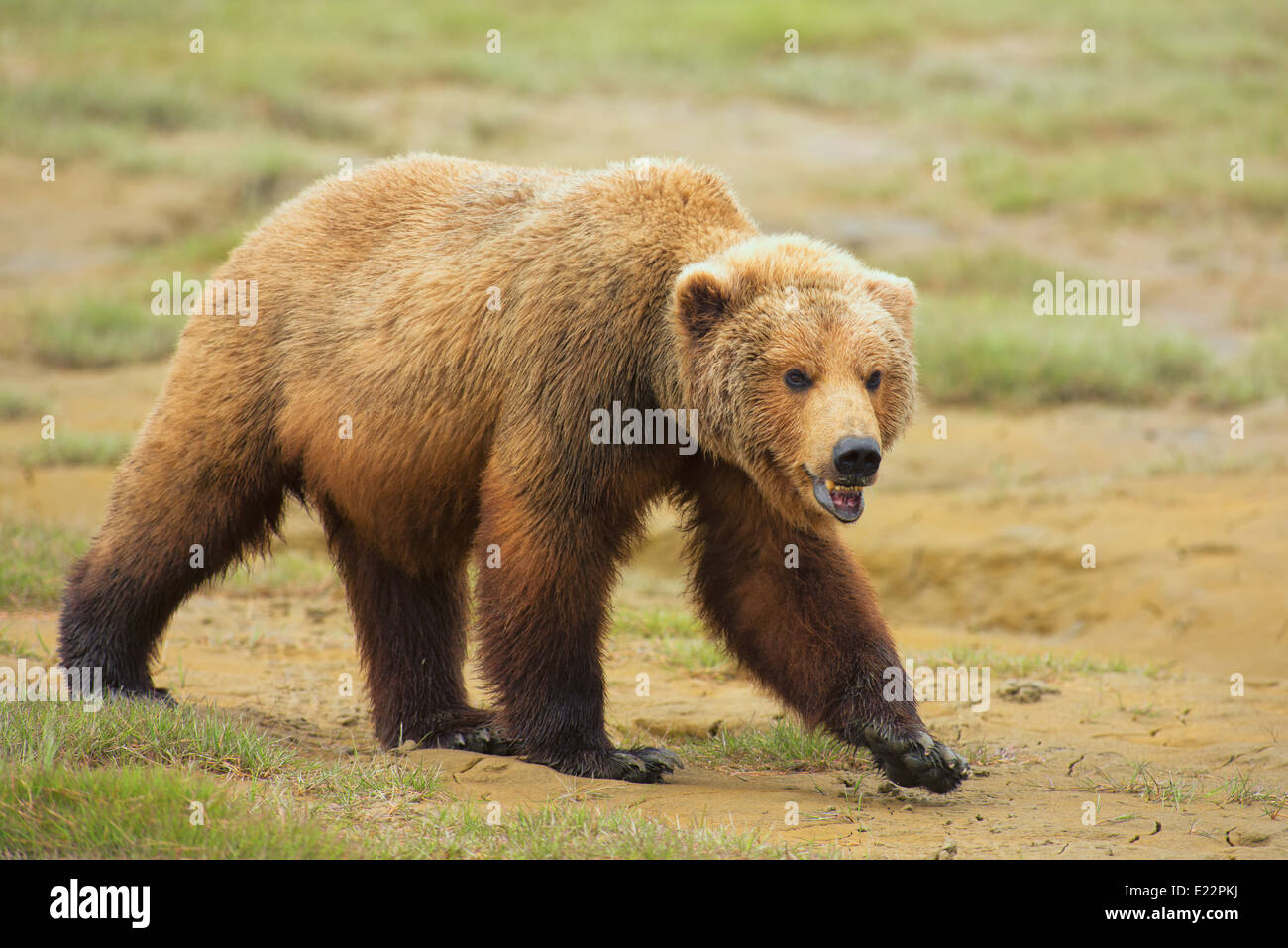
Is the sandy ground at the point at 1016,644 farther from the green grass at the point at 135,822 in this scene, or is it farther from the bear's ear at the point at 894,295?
the bear's ear at the point at 894,295

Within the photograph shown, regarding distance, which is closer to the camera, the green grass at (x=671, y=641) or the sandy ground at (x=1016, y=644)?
the sandy ground at (x=1016, y=644)

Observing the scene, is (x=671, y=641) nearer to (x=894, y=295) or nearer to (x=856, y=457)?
(x=894, y=295)

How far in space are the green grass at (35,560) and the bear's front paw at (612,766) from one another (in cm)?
349

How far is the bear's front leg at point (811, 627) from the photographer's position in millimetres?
5391

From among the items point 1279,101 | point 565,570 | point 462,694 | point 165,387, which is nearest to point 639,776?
point 565,570

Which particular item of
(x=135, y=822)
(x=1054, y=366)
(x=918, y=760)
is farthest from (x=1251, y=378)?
(x=135, y=822)

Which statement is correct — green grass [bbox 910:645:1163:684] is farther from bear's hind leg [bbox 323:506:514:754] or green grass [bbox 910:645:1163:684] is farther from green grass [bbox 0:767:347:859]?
green grass [bbox 0:767:347:859]

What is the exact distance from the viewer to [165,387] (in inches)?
247

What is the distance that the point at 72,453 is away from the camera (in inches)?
404

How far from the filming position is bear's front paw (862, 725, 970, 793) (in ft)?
17.5

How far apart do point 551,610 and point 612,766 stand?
1.95 ft

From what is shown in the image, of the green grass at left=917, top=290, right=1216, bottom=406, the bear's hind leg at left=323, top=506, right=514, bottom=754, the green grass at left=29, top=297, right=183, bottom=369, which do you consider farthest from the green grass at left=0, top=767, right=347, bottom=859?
the green grass at left=29, top=297, right=183, bottom=369

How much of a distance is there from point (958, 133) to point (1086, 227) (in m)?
3.08

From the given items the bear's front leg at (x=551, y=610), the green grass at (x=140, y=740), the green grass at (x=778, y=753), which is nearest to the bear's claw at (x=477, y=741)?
the bear's front leg at (x=551, y=610)
